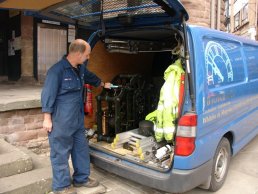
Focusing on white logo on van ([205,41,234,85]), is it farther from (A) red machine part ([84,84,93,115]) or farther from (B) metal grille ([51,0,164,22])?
(A) red machine part ([84,84,93,115])

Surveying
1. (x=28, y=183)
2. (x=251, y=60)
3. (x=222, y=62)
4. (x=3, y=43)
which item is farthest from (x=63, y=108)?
(x=3, y=43)

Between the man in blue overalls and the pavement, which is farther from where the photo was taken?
the pavement

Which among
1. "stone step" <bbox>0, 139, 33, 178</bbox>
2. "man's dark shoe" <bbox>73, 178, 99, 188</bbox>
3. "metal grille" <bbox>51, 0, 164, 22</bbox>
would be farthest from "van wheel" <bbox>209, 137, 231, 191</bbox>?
"stone step" <bbox>0, 139, 33, 178</bbox>

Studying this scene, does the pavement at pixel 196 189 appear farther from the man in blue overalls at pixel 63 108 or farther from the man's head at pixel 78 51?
the man's head at pixel 78 51

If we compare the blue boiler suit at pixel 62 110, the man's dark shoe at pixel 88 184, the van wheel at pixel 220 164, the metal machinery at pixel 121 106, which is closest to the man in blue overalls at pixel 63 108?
the blue boiler suit at pixel 62 110

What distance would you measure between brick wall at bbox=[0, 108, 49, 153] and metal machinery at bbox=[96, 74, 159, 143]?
1443 millimetres

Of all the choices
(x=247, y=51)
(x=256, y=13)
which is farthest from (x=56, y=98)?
(x=256, y=13)

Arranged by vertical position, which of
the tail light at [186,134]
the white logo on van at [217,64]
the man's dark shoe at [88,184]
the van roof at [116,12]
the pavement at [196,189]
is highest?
the van roof at [116,12]

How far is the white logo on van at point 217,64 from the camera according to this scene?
348 centimetres

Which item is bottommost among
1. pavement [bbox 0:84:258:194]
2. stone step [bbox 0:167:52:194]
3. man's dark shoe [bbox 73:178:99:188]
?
pavement [bbox 0:84:258:194]

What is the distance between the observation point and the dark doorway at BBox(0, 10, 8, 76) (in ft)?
33.0

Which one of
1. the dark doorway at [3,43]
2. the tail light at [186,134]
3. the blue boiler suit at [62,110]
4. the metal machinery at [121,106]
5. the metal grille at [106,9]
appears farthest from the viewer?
the dark doorway at [3,43]

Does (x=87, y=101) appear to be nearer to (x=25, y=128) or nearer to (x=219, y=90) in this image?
(x=219, y=90)

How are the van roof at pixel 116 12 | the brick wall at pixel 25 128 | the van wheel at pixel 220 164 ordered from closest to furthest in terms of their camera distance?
the van roof at pixel 116 12, the van wheel at pixel 220 164, the brick wall at pixel 25 128
